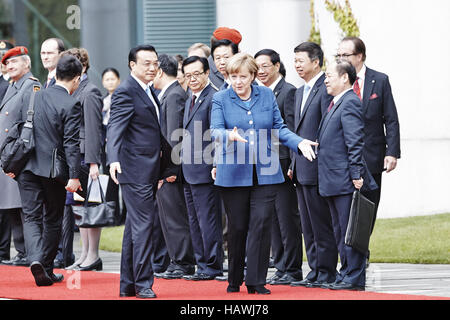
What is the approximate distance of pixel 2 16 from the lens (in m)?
18.4

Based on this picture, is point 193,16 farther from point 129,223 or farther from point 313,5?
point 129,223

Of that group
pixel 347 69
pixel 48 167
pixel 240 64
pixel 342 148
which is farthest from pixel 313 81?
pixel 48 167

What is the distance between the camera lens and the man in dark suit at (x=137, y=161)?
7.75m

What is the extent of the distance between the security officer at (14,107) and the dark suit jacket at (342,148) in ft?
9.56

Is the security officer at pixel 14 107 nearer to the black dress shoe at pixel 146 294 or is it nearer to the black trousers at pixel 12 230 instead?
the black trousers at pixel 12 230

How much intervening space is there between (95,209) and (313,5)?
21.0 ft

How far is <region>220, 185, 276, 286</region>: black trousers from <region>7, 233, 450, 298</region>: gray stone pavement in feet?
3.42

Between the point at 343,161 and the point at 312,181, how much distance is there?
44 centimetres

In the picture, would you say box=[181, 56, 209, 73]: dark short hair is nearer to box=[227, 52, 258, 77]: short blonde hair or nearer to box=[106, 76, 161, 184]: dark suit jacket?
box=[227, 52, 258, 77]: short blonde hair

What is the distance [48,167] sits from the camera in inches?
344

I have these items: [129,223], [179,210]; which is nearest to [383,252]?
[179,210]

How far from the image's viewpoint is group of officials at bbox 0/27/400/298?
7875 millimetres
